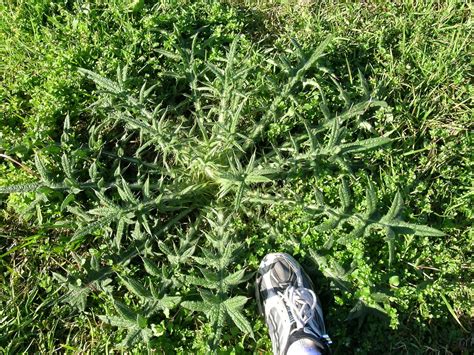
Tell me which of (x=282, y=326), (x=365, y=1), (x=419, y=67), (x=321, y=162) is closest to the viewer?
(x=282, y=326)

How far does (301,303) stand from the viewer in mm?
2375

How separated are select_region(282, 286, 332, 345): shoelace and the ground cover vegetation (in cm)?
12

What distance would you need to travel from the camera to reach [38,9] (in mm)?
3023

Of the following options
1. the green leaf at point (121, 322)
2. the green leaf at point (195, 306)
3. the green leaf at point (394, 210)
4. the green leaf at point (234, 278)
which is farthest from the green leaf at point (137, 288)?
the green leaf at point (394, 210)

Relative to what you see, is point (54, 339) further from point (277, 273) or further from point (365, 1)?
Answer: point (365, 1)

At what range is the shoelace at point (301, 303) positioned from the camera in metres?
2.33

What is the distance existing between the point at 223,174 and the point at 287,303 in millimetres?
763

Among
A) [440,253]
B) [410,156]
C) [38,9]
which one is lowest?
[440,253]

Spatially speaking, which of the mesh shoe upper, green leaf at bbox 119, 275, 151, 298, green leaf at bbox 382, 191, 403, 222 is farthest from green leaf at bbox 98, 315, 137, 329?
green leaf at bbox 382, 191, 403, 222

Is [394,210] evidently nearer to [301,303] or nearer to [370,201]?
[370,201]

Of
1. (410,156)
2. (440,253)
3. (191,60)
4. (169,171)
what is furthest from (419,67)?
(169,171)

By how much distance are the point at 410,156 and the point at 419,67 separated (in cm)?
59

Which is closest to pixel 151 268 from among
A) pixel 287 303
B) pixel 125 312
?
pixel 125 312

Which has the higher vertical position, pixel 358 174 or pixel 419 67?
pixel 419 67
